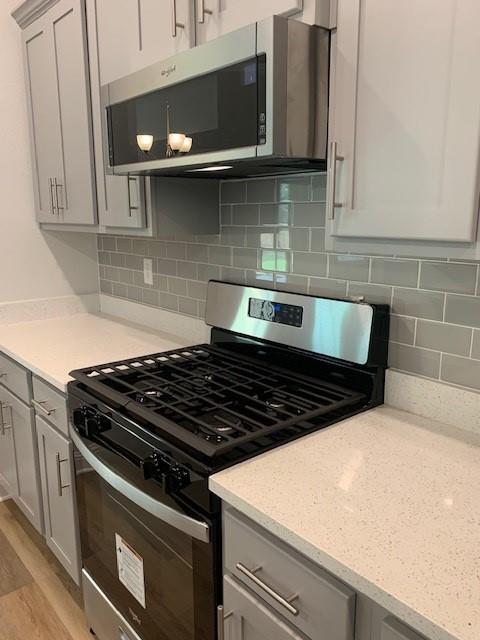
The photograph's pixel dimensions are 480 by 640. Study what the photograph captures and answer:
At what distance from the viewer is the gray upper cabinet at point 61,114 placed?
2.08 m

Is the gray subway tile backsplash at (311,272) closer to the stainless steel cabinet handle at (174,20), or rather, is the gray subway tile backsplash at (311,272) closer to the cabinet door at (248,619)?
the stainless steel cabinet handle at (174,20)

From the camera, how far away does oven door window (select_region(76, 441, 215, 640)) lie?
3.94 feet

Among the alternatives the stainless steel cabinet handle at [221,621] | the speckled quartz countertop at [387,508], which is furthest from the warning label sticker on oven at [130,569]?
the speckled quartz countertop at [387,508]

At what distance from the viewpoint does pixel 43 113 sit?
7.84ft

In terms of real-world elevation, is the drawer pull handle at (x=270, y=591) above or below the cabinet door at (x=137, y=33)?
below

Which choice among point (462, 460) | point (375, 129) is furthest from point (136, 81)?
point (462, 460)

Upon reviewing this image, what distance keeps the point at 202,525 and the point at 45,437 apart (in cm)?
108

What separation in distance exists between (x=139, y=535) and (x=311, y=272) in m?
0.95

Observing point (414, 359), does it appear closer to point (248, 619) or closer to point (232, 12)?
point (248, 619)

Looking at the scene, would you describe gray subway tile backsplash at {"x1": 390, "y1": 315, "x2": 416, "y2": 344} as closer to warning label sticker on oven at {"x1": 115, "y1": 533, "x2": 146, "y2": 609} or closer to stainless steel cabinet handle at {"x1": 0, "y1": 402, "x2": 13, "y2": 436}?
warning label sticker on oven at {"x1": 115, "y1": 533, "x2": 146, "y2": 609}

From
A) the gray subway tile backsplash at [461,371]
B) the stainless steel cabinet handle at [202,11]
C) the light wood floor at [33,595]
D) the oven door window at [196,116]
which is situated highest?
the stainless steel cabinet handle at [202,11]

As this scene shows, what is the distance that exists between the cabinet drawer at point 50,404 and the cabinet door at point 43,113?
907 millimetres

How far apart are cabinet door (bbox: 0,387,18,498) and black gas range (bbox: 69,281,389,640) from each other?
0.74 meters

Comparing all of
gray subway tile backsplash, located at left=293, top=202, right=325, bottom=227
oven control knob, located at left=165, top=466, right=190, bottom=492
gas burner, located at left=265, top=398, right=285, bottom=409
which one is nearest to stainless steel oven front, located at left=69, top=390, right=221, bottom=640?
oven control knob, located at left=165, top=466, right=190, bottom=492
